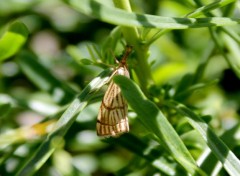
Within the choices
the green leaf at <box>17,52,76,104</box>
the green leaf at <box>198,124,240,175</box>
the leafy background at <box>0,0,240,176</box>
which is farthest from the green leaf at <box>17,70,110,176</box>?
the green leaf at <box>17,52,76,104</box>

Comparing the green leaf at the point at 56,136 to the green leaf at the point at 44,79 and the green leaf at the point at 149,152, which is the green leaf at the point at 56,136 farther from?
the green leaf at the point at 44,79

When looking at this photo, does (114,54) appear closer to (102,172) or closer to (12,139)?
(12,139)

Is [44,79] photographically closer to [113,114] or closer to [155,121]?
[113,114]

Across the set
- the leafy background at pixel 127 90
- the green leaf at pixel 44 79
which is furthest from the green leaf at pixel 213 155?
the green leaf at pixel 44 79

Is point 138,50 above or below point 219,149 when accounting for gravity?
above

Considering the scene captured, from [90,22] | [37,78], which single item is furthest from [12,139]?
[90,22]

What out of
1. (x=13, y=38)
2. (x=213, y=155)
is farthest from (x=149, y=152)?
(x=13, y=38)

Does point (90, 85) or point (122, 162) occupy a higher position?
point (90, 85)

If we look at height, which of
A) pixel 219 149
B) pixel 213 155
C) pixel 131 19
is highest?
pixel 131 19
